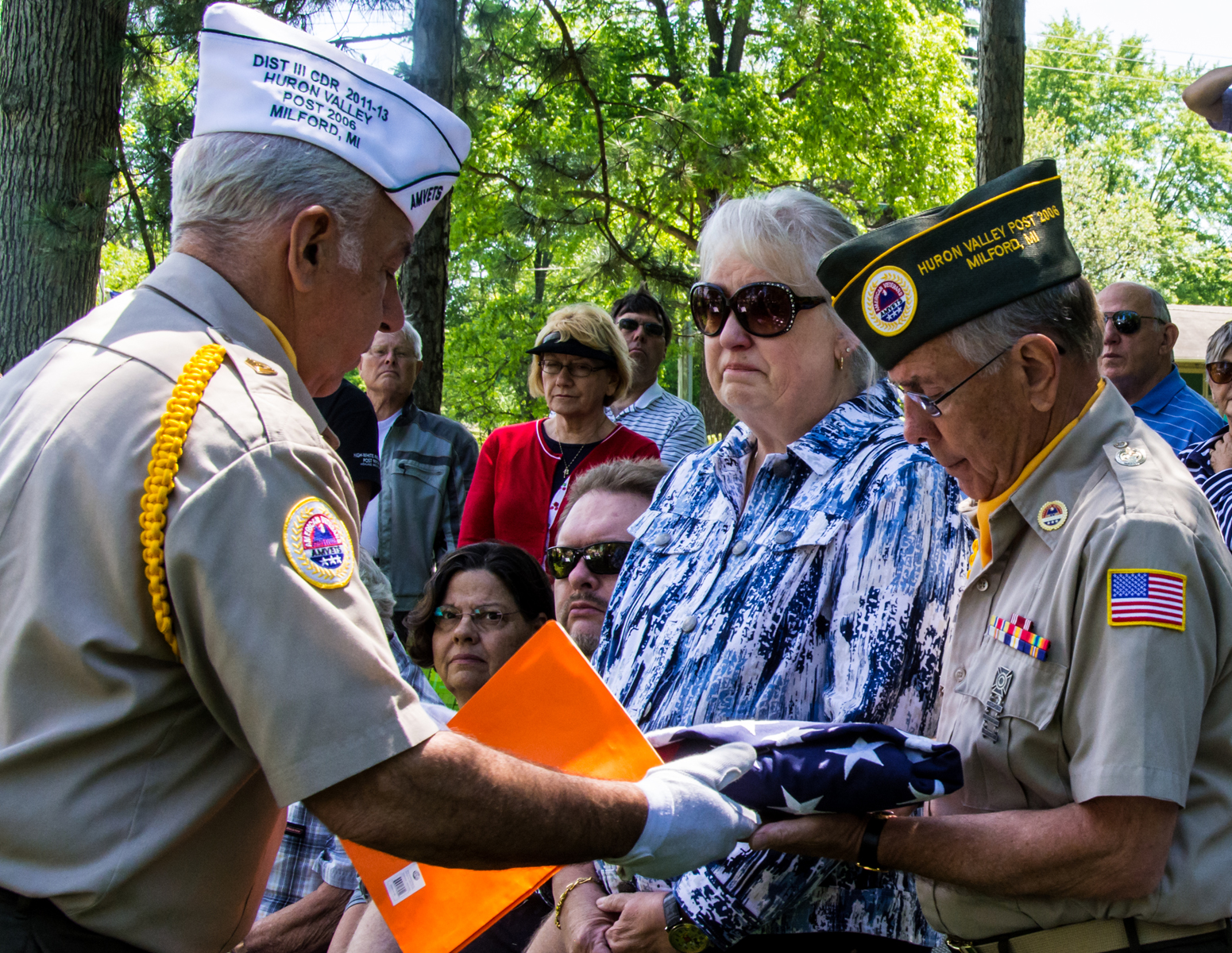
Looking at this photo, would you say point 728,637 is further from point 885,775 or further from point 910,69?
point 910,69

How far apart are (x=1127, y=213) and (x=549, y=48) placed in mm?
32741

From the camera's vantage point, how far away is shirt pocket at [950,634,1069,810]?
1799 mm

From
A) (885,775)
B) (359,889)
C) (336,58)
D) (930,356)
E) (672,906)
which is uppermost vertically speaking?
(336,58)

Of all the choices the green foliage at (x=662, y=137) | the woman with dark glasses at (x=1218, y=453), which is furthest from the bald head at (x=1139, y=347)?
the green foliage at (x=662, y=137)

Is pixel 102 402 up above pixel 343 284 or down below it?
below

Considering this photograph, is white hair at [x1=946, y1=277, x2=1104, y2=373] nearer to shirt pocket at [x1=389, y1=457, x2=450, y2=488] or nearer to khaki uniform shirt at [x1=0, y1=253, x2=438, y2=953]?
khaki uniform shirt at [x1=0, y1=253, x2=438, y2=953]

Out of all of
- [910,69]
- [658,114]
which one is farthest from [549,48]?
[910,69]

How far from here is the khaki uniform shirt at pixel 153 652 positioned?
1435mm

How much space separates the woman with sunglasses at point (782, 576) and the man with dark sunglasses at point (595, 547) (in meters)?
0.53

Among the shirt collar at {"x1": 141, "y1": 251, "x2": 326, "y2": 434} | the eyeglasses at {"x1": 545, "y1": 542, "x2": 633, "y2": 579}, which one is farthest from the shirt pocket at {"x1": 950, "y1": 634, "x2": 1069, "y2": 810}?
the eyeglasses at {"x1": 545, "y1": 542, "x2": 633, "y2": 579}

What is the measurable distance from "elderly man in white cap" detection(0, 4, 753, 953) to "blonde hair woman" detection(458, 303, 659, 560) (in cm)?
311

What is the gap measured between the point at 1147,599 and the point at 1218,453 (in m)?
2.83

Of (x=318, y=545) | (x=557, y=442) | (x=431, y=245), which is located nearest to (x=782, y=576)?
(x=318, y=545)

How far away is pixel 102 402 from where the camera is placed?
5.01ft
